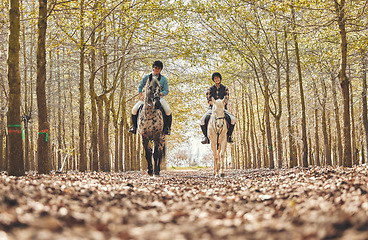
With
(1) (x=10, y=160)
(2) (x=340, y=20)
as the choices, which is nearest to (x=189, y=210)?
(1) (x=10, y=160)

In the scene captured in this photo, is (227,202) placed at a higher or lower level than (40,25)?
lower

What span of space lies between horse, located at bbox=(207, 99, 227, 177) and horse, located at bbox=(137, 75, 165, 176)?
1.99m

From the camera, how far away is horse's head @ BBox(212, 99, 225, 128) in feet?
38.9

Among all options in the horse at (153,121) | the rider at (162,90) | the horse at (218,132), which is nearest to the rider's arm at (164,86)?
the rider at (162,90)

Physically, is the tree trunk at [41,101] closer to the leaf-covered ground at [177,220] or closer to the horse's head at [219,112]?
the leaf-covered ground at [177,220]

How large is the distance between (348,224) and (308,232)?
0.48 metres

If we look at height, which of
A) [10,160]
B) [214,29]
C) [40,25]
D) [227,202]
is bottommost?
[227,202]

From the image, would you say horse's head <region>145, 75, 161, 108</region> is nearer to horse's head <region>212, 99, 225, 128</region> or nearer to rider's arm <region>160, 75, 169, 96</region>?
rider's arm <region>160, 75, 169, 96</region>

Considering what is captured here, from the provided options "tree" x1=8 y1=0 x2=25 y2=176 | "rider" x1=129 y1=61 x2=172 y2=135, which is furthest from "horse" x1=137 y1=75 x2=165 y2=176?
"tree" x1=8 y1=0 x2=25 y2=176

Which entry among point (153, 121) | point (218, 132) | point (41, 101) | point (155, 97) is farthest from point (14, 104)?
point (218, 132)

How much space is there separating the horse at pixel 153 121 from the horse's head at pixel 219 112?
200 cm

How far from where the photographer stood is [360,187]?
5031 mm

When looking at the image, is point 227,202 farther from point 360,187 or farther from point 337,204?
point 360,187

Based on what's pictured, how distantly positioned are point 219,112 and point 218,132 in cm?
87
